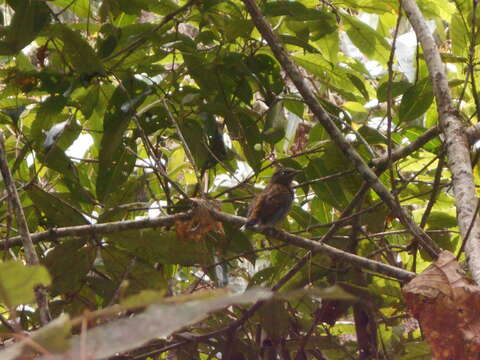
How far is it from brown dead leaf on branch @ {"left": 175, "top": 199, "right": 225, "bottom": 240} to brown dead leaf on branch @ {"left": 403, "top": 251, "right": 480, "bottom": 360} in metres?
0.92

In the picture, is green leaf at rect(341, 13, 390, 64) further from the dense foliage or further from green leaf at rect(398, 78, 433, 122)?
green leaf at rect(398, 78, 433, 122)

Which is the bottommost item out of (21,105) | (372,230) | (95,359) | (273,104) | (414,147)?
(95,359)

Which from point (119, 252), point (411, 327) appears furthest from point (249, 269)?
point (119, 252)

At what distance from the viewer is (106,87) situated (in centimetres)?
384

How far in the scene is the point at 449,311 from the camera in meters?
2.06

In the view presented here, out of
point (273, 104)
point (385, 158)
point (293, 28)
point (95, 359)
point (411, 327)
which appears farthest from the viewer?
point (411, 327)

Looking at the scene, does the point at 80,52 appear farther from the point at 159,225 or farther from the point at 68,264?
the point at 68,264

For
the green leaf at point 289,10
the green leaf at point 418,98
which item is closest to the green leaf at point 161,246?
the green leaf at point 289,10

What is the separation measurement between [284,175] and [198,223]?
110cm

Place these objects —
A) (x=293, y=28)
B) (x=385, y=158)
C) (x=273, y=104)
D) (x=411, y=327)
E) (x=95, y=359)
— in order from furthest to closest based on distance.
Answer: (x=411, y=327) < (x=293, y=28) < (x=273, y=104) < (x=385, y=158) < (x=95, y=359)

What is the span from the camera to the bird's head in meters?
3.82

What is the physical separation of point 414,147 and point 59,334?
256 centimetres

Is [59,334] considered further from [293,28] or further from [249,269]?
[249,269]

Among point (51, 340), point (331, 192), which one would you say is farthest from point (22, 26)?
point (51, 340)
